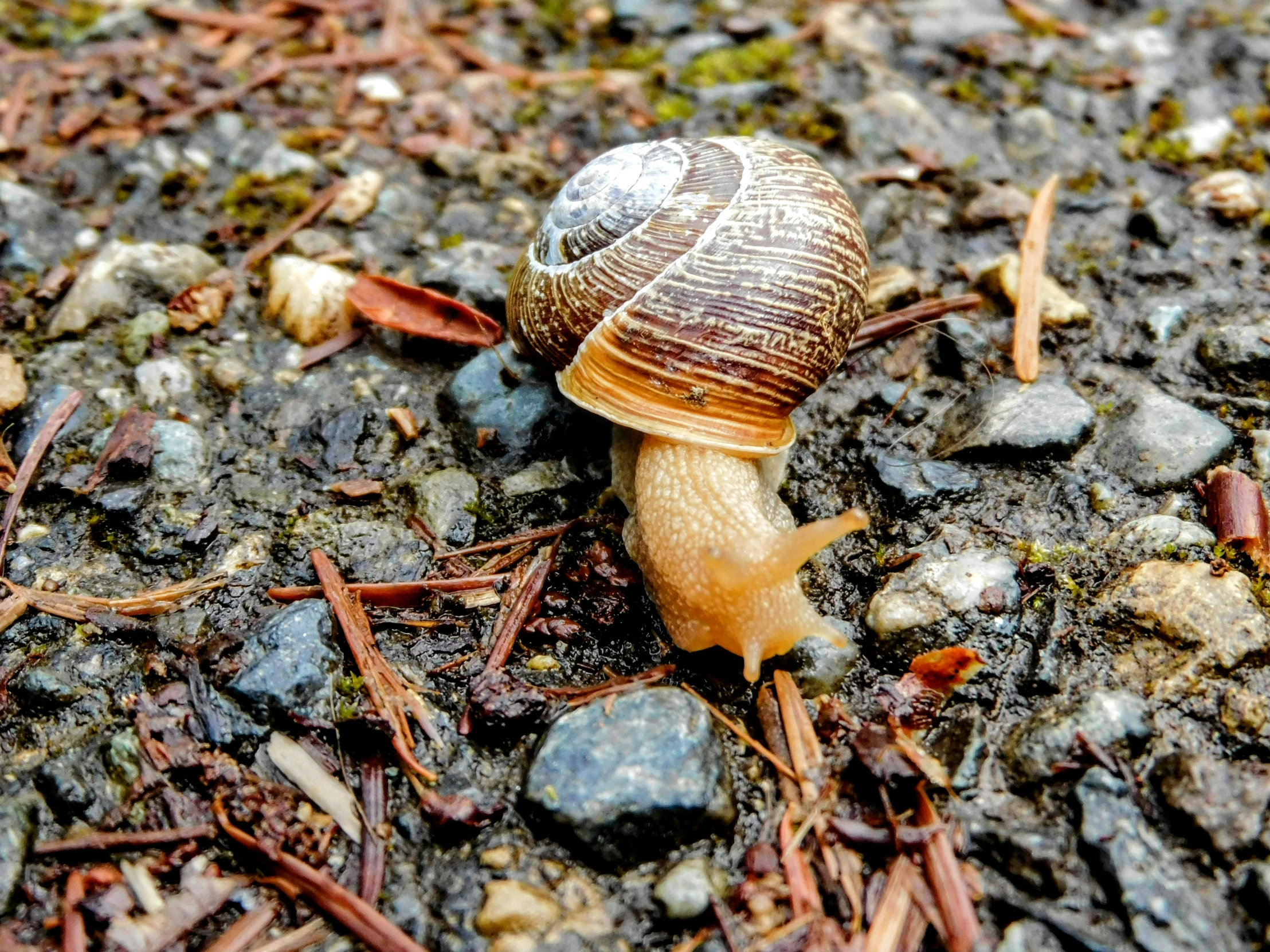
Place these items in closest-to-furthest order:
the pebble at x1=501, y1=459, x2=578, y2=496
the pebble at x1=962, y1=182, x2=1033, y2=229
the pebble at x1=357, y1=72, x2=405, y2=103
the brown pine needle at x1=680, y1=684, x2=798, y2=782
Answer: the brown pine needle at x1=680, y1=684, x2=798, y2=782
the pebble at x1=501, y1=459, x2=578, y2=496
the pebble at x1=962, y1=182, x2=1033, y2=229
the pebble at x1=357, y1=72, x2=405, y2=103

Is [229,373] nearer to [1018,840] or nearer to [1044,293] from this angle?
[1018,840]

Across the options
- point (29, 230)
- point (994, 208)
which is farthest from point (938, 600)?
point (29, 230)

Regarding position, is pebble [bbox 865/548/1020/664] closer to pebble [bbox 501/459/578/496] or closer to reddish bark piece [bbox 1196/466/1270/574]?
reddish bark piece [bbox 1196/466/1270/574]

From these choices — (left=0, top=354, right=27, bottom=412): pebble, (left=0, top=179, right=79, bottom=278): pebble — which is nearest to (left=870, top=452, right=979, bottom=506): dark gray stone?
(left=0, top=354, right=27, bottom=412): pebble

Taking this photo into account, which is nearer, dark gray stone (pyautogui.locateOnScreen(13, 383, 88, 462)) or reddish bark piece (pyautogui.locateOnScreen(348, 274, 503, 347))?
dark gray stone (pyautogui.locateOnScreen(13, 383, 88, 462))

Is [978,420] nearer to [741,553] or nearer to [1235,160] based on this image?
[741,553]
